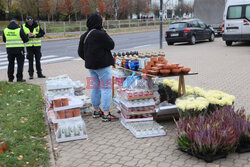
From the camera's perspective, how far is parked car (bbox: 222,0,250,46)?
17766 mm

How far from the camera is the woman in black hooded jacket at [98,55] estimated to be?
19.3 ft

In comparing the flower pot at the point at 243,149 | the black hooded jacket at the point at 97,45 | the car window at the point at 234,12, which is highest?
the car window at the point at 234,12

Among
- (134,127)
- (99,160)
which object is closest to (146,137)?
(134,127)

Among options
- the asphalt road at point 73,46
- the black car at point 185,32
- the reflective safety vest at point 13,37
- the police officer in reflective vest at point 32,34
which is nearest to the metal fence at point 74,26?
the asphalt road at point 73,46

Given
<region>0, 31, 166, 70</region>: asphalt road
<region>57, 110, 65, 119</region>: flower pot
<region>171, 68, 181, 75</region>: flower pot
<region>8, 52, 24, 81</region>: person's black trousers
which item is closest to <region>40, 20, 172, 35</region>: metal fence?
<region>0, 31, 166, 70</region>: asphalt road

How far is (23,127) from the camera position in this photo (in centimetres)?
572

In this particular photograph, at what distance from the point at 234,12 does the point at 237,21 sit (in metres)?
0.64

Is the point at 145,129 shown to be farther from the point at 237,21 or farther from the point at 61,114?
the point at 237,21

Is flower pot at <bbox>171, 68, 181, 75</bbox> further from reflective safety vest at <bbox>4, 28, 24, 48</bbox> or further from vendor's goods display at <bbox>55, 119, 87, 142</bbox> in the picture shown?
reflective safety vest at <bbox>4, 28, 24, 48</bbox>

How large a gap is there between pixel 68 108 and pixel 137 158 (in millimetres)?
1622

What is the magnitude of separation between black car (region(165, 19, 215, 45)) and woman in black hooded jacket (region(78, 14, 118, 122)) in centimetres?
1508

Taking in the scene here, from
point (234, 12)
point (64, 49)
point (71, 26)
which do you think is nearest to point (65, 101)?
point (234, 12)

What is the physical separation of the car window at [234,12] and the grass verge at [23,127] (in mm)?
13371

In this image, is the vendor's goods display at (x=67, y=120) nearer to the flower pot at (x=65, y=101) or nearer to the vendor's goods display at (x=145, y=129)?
the flower pot at (x=65, y=101)
